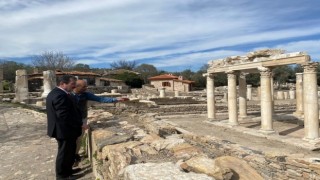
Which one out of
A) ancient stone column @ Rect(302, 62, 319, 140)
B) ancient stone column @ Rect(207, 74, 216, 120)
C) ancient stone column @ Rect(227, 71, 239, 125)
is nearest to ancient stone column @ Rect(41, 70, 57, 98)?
ancient stone column @ Rect(207, 74, 216, 120)

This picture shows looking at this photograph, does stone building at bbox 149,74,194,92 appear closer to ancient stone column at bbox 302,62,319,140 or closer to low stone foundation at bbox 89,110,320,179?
ancient stone column at bbox 302,62,319,140

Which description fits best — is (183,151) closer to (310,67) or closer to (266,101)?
(310,67)

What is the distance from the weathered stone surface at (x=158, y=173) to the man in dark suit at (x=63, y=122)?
214cm

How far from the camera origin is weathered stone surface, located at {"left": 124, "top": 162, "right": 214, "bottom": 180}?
10.3 ft

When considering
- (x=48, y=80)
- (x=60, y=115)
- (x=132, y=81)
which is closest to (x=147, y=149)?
(x=60, y=115)

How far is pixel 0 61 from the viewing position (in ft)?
246

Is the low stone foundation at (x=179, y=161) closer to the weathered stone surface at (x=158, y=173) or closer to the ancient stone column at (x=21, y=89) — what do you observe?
the weathered stone surface at (x=158, y=173)

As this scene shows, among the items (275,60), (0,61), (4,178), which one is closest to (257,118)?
(275,60)

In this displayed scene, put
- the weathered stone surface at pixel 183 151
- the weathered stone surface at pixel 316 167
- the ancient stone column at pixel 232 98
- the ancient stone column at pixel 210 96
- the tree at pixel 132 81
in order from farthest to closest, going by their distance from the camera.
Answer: the tree at pixel 132 81, the ancient stone column at pixel 210 96, the ancient stone column at pixel 232 98, the weathered stone surface at pixel 316 167, the weathered stone surface at pixel 183 151

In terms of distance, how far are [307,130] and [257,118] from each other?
7.62 metres

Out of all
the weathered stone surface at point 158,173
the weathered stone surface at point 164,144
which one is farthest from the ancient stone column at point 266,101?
the weathered stone surface at point 158,173

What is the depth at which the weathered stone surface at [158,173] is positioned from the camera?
10.3 ft

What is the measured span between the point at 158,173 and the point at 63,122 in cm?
254

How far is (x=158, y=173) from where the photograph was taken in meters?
3.25
